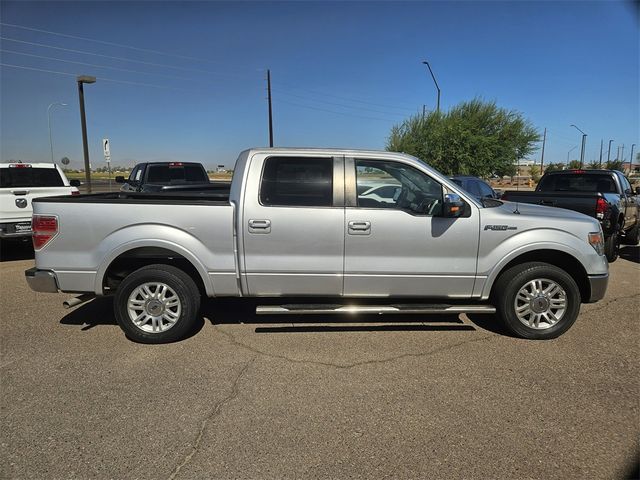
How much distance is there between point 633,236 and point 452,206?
8902mm

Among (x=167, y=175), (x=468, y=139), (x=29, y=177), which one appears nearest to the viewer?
(x=29, y=177)

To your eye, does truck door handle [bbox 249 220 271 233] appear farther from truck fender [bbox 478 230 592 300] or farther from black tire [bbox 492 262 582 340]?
black tire [bbox 492 262 582 340]

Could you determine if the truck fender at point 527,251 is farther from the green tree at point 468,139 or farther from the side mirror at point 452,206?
the green tree at point 468,139

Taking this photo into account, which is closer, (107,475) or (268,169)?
(107,475)

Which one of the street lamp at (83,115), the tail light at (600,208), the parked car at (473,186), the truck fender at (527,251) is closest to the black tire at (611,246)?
the tail light at (600,208)

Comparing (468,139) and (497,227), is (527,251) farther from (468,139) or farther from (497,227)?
(468,139)

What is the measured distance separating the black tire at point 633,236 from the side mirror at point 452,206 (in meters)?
8.31

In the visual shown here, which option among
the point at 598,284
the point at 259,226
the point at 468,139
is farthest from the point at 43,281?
the point at 468,139

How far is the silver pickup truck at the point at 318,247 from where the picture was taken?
13.7 ft

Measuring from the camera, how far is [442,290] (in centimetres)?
438

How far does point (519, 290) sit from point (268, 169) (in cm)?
280

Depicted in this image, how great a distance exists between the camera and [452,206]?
4.14 metres

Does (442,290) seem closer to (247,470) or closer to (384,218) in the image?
(384,218)

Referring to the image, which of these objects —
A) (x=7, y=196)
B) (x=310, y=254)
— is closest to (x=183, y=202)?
(x=310, y=254)
